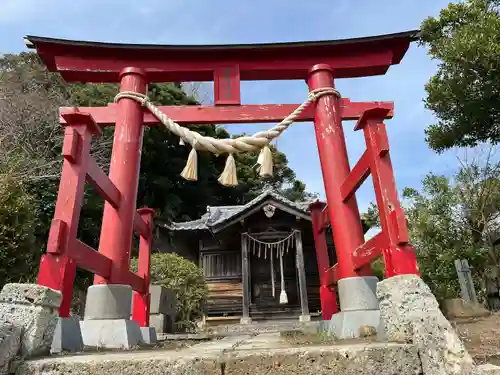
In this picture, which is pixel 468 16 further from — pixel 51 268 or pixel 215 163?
pixel 215 163

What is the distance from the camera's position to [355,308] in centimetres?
319

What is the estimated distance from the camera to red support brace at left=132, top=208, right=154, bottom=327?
4445mm

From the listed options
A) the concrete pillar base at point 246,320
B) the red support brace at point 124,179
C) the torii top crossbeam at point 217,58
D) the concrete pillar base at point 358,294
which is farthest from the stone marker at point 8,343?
the concrete pillar base at point 246,320

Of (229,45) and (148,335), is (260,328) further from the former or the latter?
(229,45)

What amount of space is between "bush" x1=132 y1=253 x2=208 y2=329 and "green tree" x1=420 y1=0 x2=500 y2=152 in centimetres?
741

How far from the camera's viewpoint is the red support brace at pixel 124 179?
11.4 ft

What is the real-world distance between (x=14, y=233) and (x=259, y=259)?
8.63 meters

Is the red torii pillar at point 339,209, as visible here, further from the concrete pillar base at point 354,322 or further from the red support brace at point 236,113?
the red support brace at point 236,113

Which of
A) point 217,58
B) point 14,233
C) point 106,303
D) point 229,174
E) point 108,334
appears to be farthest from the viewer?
point 14,233

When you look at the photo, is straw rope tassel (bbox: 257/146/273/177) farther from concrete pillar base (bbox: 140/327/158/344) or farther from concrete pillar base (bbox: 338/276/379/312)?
concrete pillar base (bbox: 140/327/158/344)

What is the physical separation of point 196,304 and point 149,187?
10485 mm

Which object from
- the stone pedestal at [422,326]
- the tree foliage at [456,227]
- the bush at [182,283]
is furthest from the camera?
the tree foliage at [456,227]

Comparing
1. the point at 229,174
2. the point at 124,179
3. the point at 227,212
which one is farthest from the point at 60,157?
the point at 229,174

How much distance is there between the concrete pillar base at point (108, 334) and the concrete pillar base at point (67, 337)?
1.48 ft
